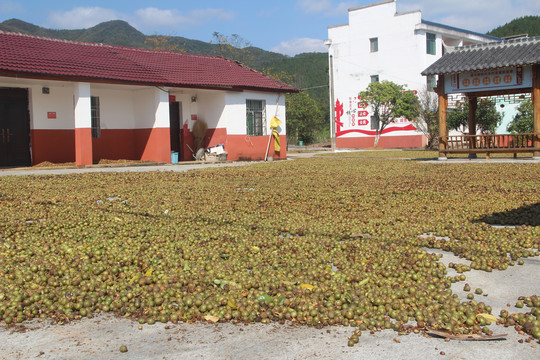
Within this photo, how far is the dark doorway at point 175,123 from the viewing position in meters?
21.2

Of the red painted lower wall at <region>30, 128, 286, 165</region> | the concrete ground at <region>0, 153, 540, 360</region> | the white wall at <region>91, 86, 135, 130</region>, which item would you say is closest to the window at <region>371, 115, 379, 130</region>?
the red painted lower wall at <region>30, 128, 286, 165</region>

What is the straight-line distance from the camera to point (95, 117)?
61.7 ft

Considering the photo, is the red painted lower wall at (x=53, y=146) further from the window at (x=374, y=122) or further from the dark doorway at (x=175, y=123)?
the window at (x=374, y=122)

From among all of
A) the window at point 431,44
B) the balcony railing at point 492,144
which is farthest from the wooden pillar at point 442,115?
the window at point 431,44

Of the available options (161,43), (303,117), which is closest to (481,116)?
(303,117)

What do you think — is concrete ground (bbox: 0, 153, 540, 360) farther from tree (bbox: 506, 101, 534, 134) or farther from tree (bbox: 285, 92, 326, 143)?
tree (bbox: 285, 92, 326, 143)

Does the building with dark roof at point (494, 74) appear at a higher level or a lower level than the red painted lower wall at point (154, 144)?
higher

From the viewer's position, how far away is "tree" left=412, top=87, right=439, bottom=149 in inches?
1275

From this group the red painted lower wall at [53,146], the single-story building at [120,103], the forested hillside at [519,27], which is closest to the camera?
the single-story building at [120,103]

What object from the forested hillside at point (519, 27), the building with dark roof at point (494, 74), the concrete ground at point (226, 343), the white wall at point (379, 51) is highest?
the forested hillside at point (519, 27)

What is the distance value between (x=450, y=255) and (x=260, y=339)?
8.55ft

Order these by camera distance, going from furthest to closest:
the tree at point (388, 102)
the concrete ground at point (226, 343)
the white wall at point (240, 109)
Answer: the tree at point (388, 102) < the white wall at point (240, 109) < the concrete ground at point (226, 343)

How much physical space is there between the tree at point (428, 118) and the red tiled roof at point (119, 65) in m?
13.1

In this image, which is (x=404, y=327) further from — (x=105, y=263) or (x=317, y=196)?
(x=317, y=196)
